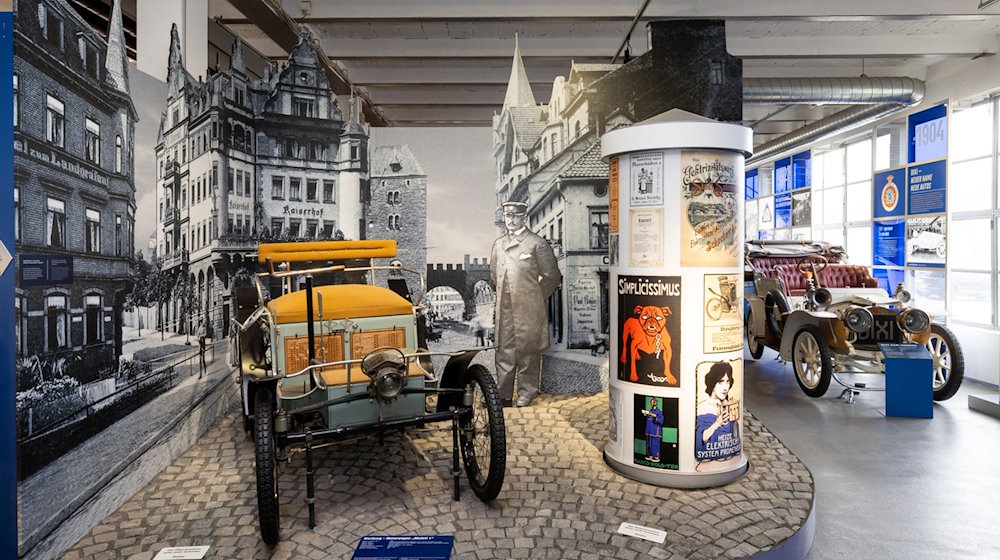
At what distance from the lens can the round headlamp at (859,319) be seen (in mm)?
5949

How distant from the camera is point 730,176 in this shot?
3.54 m

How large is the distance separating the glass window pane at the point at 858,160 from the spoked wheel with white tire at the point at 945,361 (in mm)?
6423

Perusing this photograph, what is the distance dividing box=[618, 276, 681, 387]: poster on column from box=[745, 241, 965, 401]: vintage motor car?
11.1ft

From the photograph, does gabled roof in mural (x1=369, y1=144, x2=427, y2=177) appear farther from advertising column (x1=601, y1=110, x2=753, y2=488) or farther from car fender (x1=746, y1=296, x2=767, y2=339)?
car fender (x1=746, y1=296, x2=767, y2=339)

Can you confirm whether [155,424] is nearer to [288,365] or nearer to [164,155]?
[288,365]

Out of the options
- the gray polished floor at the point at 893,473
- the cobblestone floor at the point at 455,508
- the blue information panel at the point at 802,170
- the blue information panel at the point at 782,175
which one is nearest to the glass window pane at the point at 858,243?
the blue information panel at the point at 802,170

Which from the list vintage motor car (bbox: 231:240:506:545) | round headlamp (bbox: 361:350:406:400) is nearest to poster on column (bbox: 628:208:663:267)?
vintage motor car (bbox: 231:240:506:545)

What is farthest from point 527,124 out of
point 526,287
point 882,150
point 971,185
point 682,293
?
point 971,185

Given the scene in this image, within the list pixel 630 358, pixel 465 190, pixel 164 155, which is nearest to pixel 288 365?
pixel 164 155

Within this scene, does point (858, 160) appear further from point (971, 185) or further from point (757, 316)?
point (757, 316)

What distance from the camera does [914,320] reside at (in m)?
5.91

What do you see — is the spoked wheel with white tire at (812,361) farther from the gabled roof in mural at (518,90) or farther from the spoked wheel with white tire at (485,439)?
the spoked wheel with white tire at (485,439)

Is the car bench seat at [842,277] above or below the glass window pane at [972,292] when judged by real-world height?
above

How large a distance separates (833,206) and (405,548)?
41.7 ft
